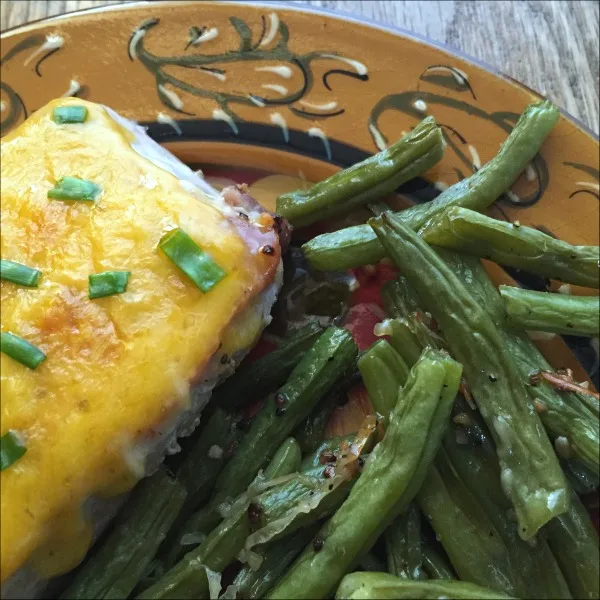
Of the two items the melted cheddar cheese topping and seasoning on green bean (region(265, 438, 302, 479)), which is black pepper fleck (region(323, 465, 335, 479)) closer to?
seasoning on green bean (region(265, 438, 302, 479))

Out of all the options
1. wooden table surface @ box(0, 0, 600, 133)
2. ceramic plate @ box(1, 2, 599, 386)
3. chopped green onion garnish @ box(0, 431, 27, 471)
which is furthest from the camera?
wooden table surface @ box(0, 0, 600, 133)

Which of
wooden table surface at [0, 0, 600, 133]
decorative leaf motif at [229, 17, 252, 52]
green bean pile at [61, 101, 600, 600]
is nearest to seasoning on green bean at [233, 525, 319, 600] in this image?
green bean pile at [61, 101, 600, 600]

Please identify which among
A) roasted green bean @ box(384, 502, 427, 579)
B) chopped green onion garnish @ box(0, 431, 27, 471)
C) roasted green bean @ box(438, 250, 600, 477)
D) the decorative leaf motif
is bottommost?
roasted green bean @ box(384, 502, 427, 579)

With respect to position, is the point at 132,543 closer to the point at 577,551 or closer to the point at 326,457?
the point at 326,457

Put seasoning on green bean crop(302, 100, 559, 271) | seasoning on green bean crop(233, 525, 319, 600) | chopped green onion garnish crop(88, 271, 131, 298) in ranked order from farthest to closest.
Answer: seasoning on green bean crop(302, 100, 559, 271), seasoning on green bean crop(233, 525, 319, 600), chopped green onion garnish crop(88, 271, 131, 298)

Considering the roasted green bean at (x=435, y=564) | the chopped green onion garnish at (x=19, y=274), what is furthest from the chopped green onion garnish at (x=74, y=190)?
the roasted green bean at (x=435, y=564)

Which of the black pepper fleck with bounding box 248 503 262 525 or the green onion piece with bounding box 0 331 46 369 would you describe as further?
the black pepper fleck with bounding box 248 503 262 525

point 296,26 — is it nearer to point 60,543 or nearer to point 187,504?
point 187,504

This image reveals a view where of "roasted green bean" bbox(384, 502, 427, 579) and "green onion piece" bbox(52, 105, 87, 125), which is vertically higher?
"green onion piece" bbox(52, 105, 87, 125)
